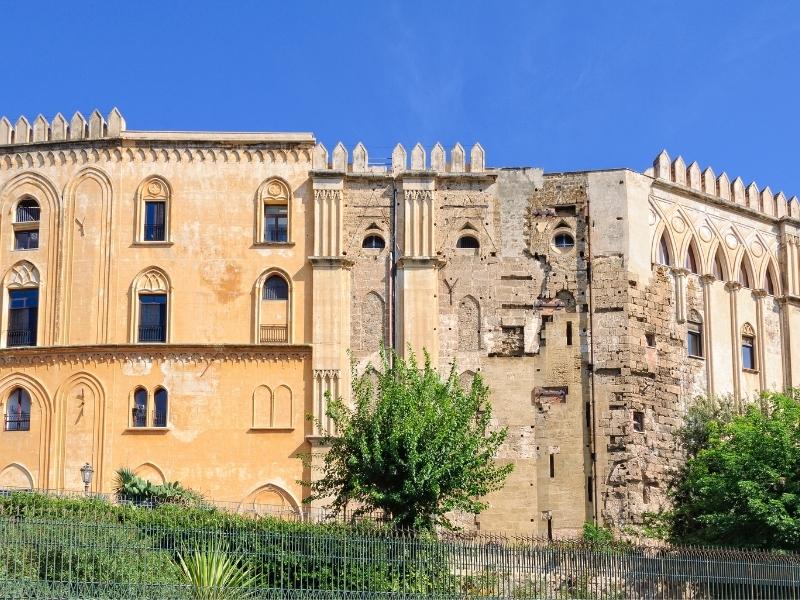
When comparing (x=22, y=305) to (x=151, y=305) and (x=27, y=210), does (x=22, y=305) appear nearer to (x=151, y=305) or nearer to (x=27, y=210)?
(x=27, y=210)

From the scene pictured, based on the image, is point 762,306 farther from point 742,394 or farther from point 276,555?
point 276,555

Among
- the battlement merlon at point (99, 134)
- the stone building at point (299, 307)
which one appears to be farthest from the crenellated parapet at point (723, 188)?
the battlement merlon at point (99, 134)

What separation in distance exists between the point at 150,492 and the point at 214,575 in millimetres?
9860

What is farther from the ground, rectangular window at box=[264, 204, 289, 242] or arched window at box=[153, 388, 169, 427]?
rectangular window at box=[264, 204, 289, 242]

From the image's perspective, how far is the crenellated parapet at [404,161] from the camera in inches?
1574

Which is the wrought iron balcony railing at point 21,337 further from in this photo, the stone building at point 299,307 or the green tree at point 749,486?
the green tree at point 749,486

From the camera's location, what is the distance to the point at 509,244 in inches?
1571

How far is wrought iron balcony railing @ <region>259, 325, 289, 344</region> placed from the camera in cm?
3884

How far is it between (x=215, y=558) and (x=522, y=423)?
1466 centimetres

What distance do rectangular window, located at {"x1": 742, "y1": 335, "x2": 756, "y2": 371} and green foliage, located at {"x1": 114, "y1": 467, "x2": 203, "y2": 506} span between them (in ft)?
59.5

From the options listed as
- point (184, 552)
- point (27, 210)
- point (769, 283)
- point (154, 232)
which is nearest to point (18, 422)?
point (27, 210)

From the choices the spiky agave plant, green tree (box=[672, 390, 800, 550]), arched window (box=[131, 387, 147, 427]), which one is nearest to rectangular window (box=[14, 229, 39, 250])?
arched window (box=[131, 387, 147, 427])

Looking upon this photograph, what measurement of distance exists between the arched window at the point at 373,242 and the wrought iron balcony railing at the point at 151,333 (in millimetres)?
6450

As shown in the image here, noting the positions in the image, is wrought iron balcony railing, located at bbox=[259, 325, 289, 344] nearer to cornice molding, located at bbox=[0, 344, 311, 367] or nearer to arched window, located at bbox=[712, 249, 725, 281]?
cornice molding, located at bbox=[0, 344, 311, 367]
